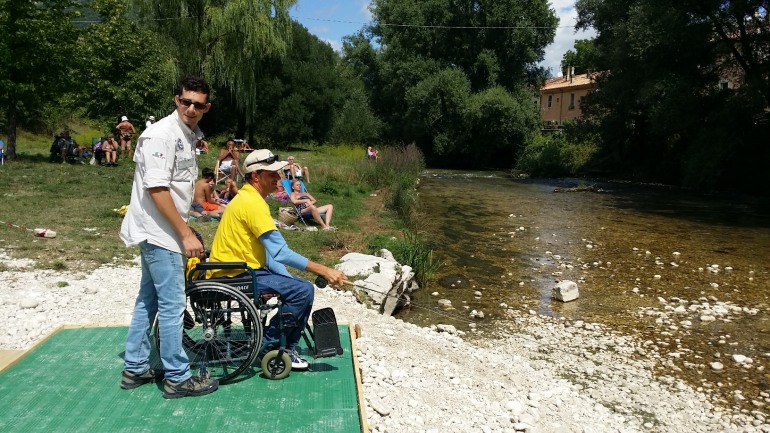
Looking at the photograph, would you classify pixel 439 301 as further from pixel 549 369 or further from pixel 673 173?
pixel 673 173

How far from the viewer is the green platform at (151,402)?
3713 millimetres

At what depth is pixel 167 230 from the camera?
381cm

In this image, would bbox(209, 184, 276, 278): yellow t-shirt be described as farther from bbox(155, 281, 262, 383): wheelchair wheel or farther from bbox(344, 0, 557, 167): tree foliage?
bbox(344, 0, 557, 167): tree foliage

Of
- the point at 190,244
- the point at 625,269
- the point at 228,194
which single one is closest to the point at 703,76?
the point at 625,269

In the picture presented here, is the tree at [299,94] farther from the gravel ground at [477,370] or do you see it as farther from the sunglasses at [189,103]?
the sunglasses at [189,103]

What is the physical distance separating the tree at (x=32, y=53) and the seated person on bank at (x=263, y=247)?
17040 millimetres

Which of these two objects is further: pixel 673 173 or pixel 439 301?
pixel 673 173

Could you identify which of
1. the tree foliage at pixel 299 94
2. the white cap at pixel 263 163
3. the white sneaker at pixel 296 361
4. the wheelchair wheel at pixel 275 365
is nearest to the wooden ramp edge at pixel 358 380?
the white sneaker at pixel 296 361

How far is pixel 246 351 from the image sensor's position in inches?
173

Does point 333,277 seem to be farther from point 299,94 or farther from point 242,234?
point 299,94

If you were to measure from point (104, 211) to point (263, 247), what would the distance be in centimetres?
809

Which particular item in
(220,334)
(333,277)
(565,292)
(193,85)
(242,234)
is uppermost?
(193,85)

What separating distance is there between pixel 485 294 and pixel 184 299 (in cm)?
590

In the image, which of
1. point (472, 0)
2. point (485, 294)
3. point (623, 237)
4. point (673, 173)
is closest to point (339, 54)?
point (472, 0)
